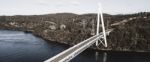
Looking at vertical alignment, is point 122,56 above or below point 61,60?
below

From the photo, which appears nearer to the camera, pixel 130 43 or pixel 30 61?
pixel 30 61

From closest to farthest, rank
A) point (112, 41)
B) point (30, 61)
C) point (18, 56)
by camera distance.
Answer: point (30, 61) < point (18, 56) < point (112, 41)

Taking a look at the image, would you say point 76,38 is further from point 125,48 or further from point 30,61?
point 30,61

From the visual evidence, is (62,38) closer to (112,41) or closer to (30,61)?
(112,41)

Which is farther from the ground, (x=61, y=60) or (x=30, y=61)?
(x=61, y=60)

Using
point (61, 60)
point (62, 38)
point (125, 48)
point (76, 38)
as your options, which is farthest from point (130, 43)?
point (61, 60)

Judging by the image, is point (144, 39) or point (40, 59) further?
point (144, 39)

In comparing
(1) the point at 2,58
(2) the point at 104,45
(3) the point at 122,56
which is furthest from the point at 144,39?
(1) the point at 2,58

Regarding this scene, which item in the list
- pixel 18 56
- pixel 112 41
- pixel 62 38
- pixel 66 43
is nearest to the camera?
pixel 18 56

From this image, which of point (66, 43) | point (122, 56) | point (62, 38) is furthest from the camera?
point (62, 38)
